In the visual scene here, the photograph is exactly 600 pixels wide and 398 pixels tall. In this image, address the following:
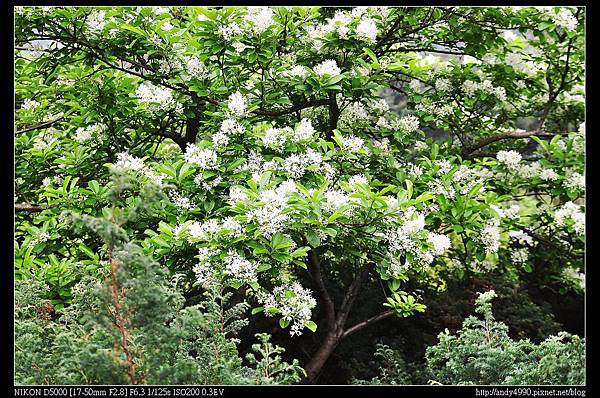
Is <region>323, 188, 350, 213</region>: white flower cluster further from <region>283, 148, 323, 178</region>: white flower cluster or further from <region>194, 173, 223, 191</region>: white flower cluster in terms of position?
<region>194, 173, 223, 191</region>: white flower cluster

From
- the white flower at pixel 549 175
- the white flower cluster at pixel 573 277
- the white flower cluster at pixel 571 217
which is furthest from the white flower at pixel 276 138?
the white flower cluster at pixel 573 277

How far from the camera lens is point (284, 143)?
3.07 m

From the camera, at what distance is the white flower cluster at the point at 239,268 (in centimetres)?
253

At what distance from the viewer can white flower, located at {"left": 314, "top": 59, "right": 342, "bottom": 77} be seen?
10.1 feet

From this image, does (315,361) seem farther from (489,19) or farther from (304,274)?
(489,19)

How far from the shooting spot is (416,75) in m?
3.97

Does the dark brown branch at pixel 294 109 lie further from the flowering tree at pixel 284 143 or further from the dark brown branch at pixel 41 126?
the dark brown branch at pixel 41 126

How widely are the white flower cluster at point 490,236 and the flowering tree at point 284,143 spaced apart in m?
0.01

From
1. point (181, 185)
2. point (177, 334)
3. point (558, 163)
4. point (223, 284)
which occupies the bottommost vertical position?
point (177, 334)

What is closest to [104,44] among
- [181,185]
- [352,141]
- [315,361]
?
[181,185]

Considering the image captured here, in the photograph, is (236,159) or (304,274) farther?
(304,274)

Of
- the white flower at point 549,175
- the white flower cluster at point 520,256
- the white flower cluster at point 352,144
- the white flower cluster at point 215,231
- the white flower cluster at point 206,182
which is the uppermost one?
the white flower cluster at point 352,144

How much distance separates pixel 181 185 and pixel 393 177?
122cm

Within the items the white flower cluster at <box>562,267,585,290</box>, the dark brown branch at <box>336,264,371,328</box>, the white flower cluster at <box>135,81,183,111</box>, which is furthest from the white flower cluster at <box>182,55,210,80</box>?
the white flower cluster at <box>562,267,585,290</box>
